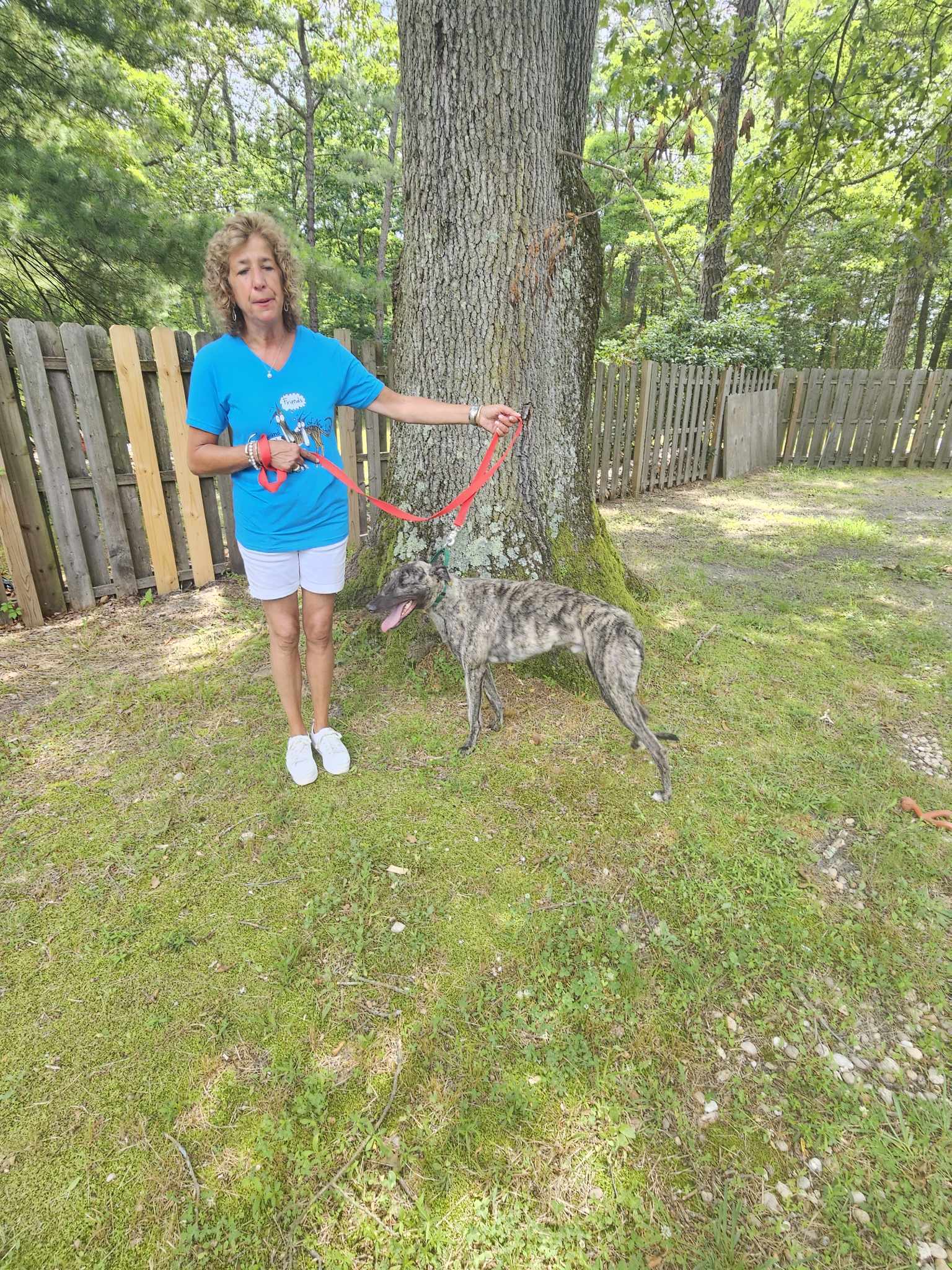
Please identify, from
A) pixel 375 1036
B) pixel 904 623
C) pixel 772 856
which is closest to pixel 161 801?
pixel 375 1036

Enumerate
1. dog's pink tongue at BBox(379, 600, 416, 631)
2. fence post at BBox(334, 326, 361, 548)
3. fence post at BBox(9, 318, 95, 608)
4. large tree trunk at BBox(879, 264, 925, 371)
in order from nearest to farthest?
dog's pink tongue at BBox(379, 600, 416, 631), fence post at BBox(9, 318, 95, 608), fence post at BBox(334, 326, 361, 548), large tree trunk at BBox(879, 264, 925, 371)

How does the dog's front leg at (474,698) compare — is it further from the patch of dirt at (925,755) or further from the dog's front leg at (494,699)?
the patch of dirt at (925,755)

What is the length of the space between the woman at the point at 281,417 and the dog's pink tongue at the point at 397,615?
0.29 m

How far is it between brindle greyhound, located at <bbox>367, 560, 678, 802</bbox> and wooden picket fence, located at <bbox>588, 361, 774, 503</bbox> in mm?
5580

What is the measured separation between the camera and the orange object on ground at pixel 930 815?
297 cm

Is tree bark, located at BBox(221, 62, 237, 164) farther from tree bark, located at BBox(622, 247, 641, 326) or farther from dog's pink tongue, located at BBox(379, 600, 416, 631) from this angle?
dog's pink tongue, located at BBox(379, 600, 416, 631)

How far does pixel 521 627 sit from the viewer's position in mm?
3375

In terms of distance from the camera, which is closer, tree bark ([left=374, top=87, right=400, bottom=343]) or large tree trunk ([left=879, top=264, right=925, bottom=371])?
large tree trunk ([left=879, top=264, right=925, bottom=371])

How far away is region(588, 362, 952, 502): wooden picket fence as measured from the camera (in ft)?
31.0

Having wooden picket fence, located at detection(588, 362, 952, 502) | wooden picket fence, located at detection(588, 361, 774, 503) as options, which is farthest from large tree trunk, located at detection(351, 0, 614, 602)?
wooden picket fence, located at detection(588, 362, 952, 502)

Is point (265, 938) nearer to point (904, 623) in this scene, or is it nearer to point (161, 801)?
point (161, 801)

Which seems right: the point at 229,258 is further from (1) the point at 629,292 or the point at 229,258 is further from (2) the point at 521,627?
(1) the point at 629,292

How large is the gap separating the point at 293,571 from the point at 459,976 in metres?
1.90

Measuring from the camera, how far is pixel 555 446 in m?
4.18
